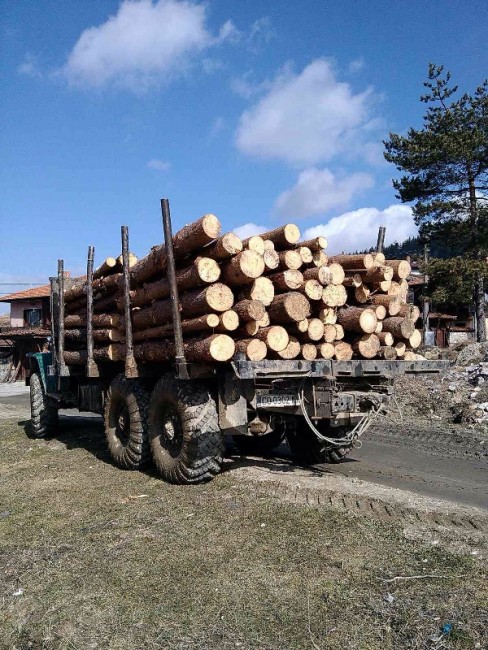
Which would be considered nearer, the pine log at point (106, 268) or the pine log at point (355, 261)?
the pine log at point (355, 261)

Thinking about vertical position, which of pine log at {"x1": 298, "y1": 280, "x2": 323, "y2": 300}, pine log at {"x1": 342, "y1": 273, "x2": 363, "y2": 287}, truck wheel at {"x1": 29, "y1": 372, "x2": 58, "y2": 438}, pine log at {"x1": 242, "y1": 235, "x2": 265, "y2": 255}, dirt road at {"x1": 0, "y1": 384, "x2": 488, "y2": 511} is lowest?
dirt road at {"x1": 0, "y1": 384, "x2": 488, "y2": 511}

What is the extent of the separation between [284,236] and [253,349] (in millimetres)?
1520

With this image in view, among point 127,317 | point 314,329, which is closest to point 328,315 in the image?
point 314,329

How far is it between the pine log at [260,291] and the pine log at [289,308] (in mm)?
95

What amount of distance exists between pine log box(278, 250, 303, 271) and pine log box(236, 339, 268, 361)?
1.04 m

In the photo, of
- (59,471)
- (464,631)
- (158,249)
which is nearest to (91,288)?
(158,249)

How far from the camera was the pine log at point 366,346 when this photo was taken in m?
7.38

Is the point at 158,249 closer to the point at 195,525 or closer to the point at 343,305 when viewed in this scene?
the point at 343,305

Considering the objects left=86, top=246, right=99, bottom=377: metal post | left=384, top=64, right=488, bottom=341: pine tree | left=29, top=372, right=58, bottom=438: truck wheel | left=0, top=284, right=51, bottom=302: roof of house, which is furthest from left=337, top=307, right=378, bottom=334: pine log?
left=0, top=284, right=51, bottom=302: roof of house

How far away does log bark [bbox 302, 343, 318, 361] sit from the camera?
6.82 metres

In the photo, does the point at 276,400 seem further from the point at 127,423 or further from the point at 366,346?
the point at 127,423

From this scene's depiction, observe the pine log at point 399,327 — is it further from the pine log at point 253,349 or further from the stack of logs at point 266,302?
the pine log at point 253,349

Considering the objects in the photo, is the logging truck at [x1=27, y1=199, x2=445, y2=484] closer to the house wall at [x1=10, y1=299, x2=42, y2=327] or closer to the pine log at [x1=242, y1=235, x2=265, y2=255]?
the pine log at [x1=242, y1=235, x2=265, y2=255]

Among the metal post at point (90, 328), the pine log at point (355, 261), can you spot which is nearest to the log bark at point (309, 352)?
the pine log at point (355, 261)
